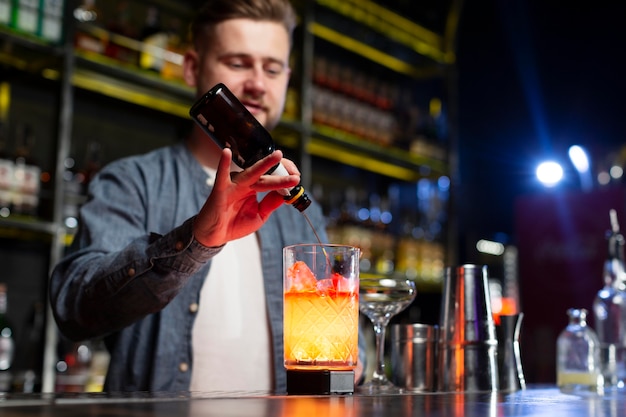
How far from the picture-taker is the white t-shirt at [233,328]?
1.48 metres

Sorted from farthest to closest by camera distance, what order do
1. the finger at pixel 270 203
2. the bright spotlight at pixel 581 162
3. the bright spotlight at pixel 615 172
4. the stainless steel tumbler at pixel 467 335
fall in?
the bright spotlight at pixel 581 162 < the bright spotlight at pixel 615 172 < the stainless steel tumbler at pixel 467 335 < the finger at pixel 270 203

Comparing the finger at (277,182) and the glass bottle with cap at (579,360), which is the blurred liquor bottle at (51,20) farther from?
the glass bottle with cap at (579,360)

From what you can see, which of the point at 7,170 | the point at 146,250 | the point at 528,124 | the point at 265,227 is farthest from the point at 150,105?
the point at 528,124

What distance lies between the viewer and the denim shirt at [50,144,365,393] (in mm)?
1151

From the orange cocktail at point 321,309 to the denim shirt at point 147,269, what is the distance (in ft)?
0.62

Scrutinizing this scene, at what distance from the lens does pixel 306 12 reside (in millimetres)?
2994

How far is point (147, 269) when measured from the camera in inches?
45.0

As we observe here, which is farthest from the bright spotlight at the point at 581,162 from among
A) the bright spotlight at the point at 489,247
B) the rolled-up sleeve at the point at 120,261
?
the rolled-up sleeve at the point at 120,261

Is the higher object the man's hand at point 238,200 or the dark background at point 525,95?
the dark background at point 525,95

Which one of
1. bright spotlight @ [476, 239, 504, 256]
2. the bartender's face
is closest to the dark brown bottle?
the bartender's face

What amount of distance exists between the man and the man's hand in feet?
0.56

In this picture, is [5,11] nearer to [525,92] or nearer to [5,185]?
[5,185]

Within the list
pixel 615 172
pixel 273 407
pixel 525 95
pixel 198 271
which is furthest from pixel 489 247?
pixel 273 407

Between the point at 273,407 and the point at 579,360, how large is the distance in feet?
2.74
